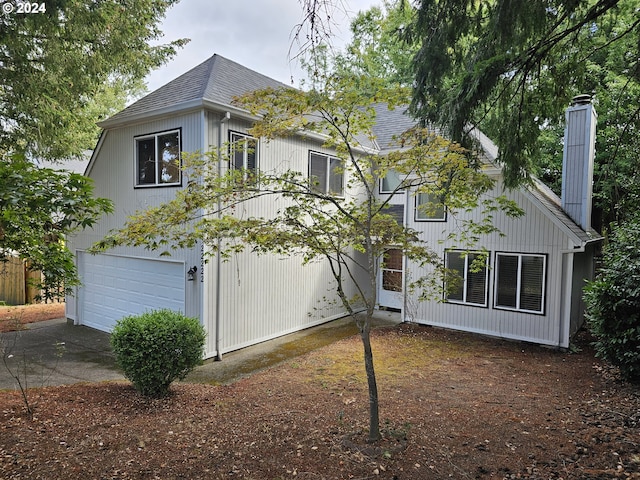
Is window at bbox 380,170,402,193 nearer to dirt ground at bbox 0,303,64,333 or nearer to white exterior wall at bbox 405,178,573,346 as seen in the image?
white exterior wall at bbox 405,178,573,346

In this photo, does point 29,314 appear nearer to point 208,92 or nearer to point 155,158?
point 155,158

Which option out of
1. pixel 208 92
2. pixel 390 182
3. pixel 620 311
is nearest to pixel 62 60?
pixel 208 92

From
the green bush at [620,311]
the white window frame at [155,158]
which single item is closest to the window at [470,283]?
the green bush at [620,311]

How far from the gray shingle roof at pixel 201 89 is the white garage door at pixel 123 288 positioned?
3344 millimetres

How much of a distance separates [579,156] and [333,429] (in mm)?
9048

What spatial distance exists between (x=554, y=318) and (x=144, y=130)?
10.3m

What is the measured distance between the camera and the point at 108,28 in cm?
898

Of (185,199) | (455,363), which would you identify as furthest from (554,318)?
(185,199)

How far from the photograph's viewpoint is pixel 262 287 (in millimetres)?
9328

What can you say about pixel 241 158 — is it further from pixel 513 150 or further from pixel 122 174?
pixel 513 150

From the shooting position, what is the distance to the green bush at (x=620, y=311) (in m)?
5.96

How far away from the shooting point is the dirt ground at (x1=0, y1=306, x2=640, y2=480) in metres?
3.71

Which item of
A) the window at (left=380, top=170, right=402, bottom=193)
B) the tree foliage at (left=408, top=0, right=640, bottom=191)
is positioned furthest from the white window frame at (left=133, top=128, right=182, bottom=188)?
the window at (left=380, top=170, right=402, bottom=193)
